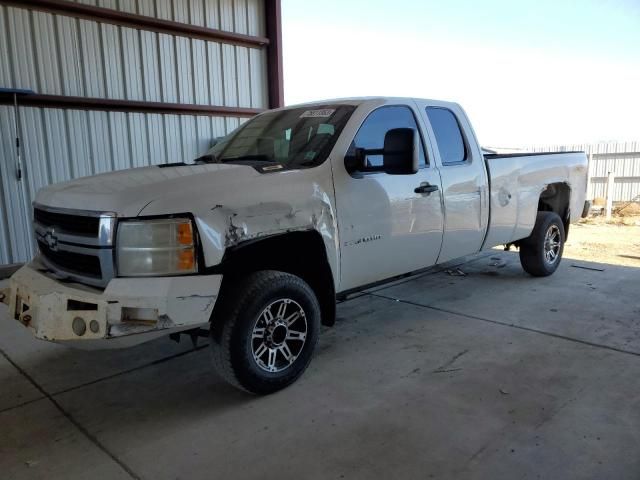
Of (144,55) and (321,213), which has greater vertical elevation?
(144,55)

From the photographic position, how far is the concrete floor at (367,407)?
2.59 meters

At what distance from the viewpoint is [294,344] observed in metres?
3.48

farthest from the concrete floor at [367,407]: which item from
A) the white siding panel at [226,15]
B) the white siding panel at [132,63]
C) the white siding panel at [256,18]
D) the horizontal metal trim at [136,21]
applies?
the white siding panel at [256,18]

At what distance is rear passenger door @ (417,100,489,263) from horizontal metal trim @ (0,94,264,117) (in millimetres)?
5789

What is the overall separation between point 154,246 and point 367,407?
63.9 inches

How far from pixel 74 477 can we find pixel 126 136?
707 cm

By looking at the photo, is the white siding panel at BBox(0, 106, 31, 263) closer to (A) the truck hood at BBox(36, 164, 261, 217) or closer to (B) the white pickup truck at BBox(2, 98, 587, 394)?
(B) the white pickup truck at BBox(2, 98, 587, 394)

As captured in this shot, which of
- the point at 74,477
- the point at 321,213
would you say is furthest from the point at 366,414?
the point at 74,477

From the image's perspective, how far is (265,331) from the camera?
129 inches

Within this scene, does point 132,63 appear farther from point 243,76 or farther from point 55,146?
point 243,76

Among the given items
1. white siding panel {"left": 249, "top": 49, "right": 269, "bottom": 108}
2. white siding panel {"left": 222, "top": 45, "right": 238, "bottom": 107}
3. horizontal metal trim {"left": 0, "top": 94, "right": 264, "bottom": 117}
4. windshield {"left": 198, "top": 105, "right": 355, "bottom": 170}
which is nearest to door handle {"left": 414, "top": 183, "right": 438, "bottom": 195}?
windshield {"left": 198, "top": 105, "right": 355, "bottom": 170}

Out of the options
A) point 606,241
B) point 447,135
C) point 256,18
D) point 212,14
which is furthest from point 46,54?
point 606,241

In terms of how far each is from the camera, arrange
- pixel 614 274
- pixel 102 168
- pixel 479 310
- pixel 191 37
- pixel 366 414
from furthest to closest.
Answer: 1. pixel 191 37
2. pixel 102 168
3. pixel 614 274
4. pixel 479 310
5. pixel 366 414

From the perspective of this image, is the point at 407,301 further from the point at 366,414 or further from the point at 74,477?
the point at 74,477
